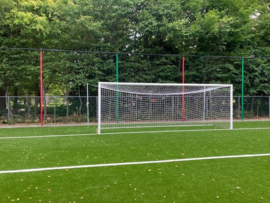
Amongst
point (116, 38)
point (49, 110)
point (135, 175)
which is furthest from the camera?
point (116, 38)

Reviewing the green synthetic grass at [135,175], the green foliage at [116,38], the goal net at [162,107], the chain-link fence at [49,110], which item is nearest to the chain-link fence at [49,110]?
the chain-link fence at [49,110]

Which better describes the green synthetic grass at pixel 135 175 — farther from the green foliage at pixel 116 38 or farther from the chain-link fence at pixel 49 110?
the green foliage at pixel 116 38

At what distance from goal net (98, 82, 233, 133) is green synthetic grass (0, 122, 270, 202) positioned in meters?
5.22

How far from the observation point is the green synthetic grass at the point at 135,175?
3.46m

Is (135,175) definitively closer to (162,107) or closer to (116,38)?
(162,107)

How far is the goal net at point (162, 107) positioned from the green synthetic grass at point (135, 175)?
17.1 feet

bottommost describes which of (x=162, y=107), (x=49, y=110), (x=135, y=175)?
(x=135, y=175)

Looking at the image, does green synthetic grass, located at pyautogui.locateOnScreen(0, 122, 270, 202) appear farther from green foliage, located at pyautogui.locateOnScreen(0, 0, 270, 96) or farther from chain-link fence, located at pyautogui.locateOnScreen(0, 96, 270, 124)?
green foliage, located at pyautogui.locateOnScreen(0, 0, 270, 96)

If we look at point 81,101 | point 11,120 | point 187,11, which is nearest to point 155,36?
point 187,11

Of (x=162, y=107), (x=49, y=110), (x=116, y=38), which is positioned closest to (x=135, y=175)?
(x=162, y=107)

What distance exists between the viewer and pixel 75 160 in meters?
5.49

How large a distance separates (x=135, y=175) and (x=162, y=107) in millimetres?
8858

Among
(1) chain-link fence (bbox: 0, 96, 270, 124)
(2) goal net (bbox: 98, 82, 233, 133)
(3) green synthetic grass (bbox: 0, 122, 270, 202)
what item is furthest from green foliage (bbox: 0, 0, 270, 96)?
(3) green synthetic grass (bbox: 0, 122, 270, 202)

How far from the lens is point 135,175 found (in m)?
4.36
